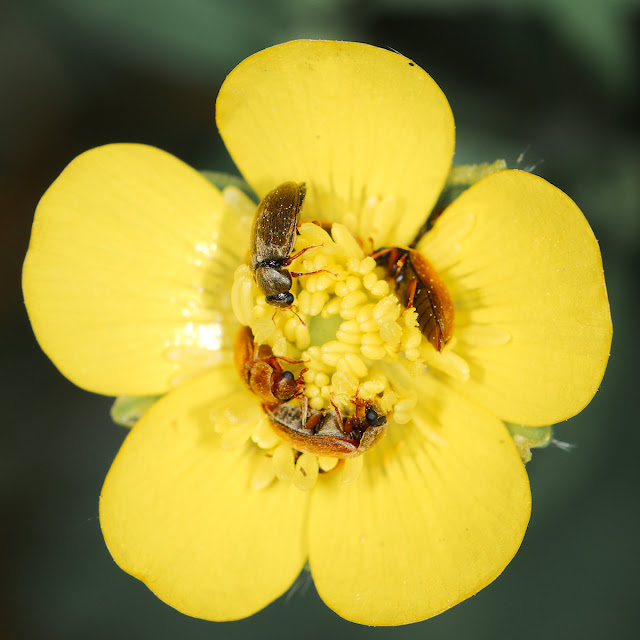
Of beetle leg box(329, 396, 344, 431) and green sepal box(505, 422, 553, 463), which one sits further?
green sepal box(505, 422, 553, 463)

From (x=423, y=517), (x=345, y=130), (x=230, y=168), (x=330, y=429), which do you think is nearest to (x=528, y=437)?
(x=423, y=517)

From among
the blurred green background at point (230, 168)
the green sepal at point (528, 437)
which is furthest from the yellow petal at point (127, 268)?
the blurred green background at point (230, 168)

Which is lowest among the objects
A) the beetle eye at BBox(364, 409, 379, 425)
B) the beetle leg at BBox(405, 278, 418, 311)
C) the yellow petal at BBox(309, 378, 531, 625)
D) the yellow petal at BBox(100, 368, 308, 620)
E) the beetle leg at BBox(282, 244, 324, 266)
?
the yellow petal at BBox(100, 368, 308, 620)

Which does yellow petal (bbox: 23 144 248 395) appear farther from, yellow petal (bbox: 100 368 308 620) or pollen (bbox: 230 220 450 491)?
pollen (bbox: 230 220 450 491)

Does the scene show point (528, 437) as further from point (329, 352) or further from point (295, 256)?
point (295, 256)

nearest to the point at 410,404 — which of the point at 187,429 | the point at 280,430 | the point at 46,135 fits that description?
the point at 280,430

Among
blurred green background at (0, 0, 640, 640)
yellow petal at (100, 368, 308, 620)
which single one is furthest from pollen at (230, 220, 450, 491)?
blurred green background at (0, 0, 640, 640)

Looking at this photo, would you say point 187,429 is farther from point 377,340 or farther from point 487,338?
point 487,338
